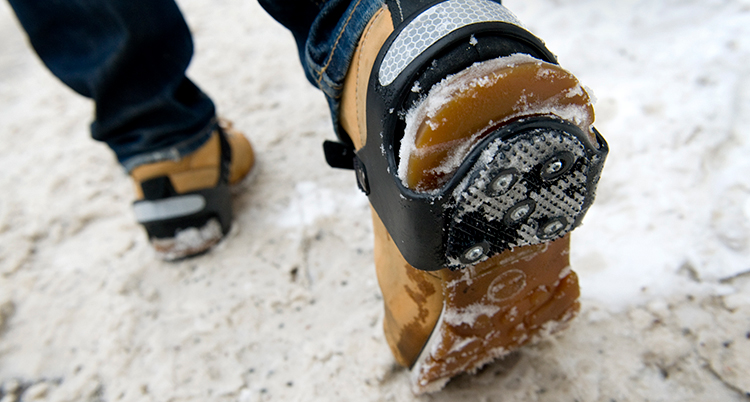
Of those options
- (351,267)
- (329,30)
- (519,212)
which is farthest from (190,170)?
(519,212)

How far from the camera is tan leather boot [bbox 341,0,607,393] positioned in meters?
0.46

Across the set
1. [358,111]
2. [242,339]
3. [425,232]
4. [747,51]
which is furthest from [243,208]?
[747,51]

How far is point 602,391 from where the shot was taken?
2.34 feet

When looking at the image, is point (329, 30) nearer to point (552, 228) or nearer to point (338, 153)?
point (338, 153)

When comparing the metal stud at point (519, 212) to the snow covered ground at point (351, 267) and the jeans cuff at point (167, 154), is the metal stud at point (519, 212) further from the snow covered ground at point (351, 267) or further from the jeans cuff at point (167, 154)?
the jeans cuff at point (167, 154)

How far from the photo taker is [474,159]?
0.46m

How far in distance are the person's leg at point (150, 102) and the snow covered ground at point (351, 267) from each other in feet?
0.34

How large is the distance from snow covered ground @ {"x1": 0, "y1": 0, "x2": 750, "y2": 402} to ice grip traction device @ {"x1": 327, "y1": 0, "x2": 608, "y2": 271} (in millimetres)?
345

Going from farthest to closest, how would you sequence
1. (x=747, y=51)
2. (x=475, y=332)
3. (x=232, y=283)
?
(x=747, y=51), (x=232, y=283), (x=475, y=332)

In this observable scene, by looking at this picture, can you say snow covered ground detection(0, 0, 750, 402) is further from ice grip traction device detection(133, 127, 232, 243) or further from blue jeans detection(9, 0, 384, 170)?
blue jeans detection(9, 0, 384, 170)

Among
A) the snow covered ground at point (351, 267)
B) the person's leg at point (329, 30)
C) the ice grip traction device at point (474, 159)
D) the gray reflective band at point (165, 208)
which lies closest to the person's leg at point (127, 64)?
the gray reflective band at point (165, 208)

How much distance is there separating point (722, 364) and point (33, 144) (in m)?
2.09

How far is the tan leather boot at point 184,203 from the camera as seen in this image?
3.60ft

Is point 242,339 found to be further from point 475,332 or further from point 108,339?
point 475,332
